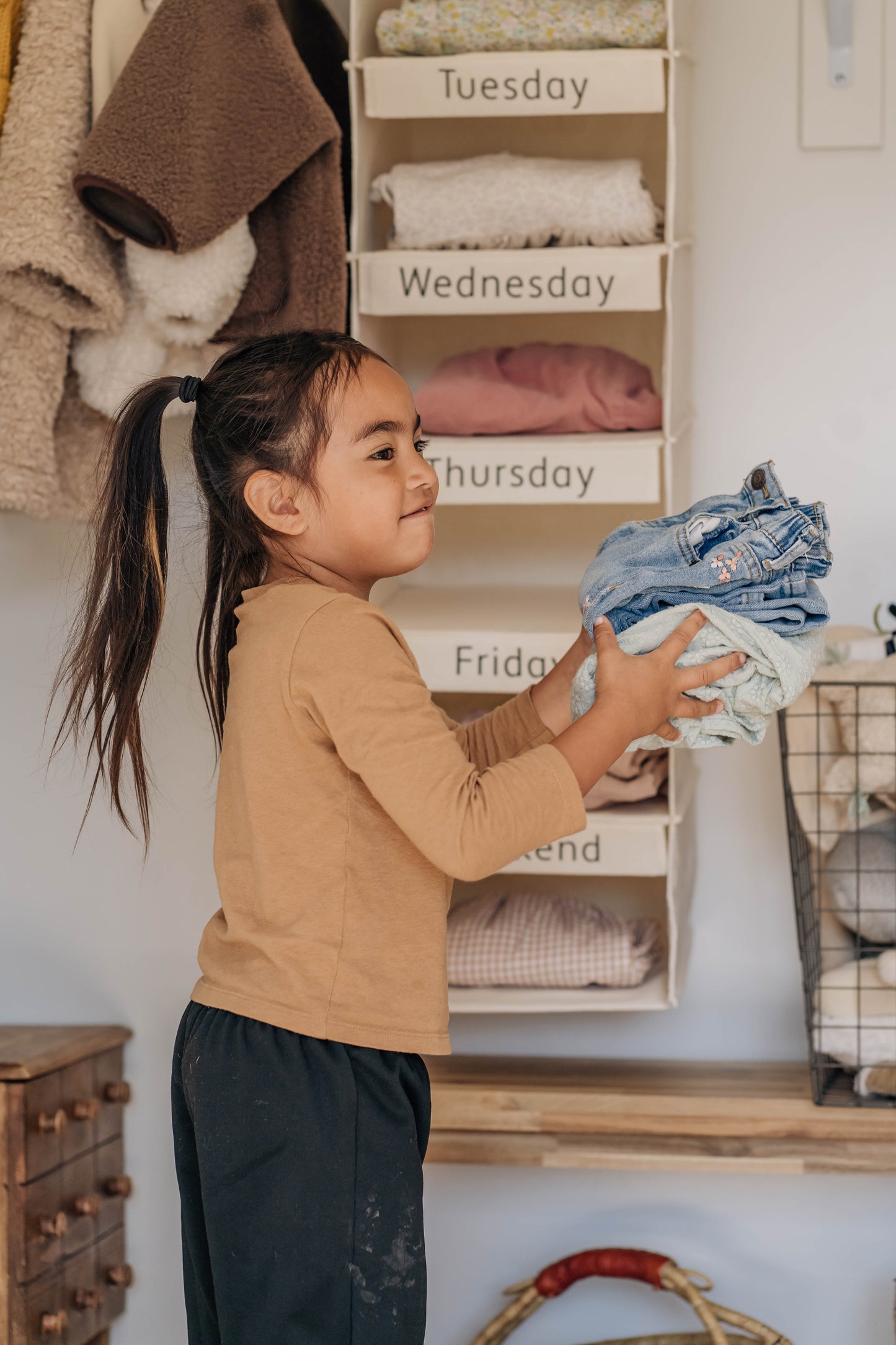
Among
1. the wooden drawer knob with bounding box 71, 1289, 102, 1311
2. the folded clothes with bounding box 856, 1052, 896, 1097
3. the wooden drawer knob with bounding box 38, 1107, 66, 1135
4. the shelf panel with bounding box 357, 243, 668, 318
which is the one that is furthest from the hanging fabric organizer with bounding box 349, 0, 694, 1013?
the wooden drawer knob with bounding box 71, 1289, 102, 1311

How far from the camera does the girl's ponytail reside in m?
1.07

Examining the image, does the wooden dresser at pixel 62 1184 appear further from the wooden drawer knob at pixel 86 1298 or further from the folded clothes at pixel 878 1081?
the folded clothes at pixel 878 1081

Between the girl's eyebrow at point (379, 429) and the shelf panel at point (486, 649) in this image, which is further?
the shelf panel at point (486, 649)

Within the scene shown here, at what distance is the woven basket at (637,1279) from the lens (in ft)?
4.70

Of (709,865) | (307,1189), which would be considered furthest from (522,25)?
(307,1189)

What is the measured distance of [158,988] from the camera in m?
1.77

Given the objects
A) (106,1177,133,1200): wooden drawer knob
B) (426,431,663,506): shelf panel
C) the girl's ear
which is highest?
(426,431,663,506): shelf panel

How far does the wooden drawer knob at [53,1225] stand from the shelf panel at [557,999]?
1.69 ft

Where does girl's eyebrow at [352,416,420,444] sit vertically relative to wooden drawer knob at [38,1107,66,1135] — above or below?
above

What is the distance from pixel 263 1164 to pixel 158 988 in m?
0.86

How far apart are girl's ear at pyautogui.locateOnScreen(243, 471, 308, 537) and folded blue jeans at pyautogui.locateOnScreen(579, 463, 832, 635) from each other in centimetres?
23

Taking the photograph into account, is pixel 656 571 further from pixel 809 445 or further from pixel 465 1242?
pixel 465 1242

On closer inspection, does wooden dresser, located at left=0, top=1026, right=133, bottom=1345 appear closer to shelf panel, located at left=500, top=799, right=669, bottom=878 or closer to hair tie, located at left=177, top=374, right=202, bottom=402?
shelf panel, located at left=500, top=799, right=669, bottom=878

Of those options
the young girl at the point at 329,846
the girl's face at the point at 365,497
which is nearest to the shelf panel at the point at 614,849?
the young girl at the point at 329,846
